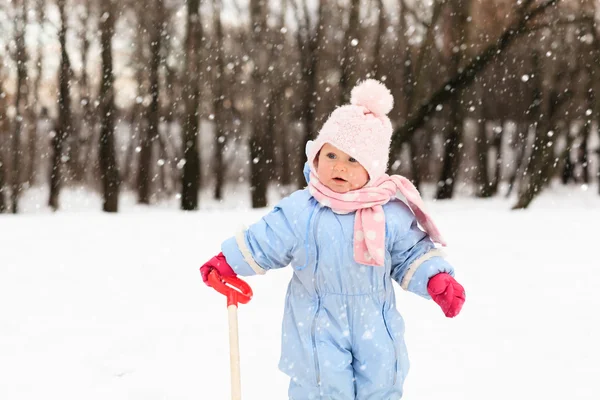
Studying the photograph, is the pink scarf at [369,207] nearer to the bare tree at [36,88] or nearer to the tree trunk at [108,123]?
the tree trunk at [108,123]

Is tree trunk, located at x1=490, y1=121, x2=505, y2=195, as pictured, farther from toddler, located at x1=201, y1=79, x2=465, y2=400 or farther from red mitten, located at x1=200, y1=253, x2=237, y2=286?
red mitten, located at x1=200, y1=253, x2=237, y2=286

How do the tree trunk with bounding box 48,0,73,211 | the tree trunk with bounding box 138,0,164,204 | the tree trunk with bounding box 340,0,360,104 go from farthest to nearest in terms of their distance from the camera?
the tree trunk with bounding box 48,0,73,211, the tree trunk with bounding box 340,0,360,104, the tree trunk with bounding box 138,0,164,204

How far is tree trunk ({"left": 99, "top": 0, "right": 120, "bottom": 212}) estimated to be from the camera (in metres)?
13.7

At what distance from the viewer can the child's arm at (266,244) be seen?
2.53 metres

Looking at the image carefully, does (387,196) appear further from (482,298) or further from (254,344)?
(482,298)

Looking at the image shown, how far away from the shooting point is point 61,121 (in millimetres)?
14461

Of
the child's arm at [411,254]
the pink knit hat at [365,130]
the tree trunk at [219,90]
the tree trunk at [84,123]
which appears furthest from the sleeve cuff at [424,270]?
the tree trunk at [84,123]

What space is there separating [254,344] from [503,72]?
12594 mm

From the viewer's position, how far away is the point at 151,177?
15875 millimetres

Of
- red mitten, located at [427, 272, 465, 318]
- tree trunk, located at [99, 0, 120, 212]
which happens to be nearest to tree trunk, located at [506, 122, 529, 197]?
tree trunk, located at [99, 0, 120, 212]

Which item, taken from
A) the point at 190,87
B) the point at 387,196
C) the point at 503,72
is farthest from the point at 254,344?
the point at 503,72

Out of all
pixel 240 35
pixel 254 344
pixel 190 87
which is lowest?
pixel 254 344

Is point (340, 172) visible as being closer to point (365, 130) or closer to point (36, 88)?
point (365, 130)

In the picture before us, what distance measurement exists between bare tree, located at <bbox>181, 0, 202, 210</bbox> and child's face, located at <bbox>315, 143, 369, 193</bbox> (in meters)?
11.3
